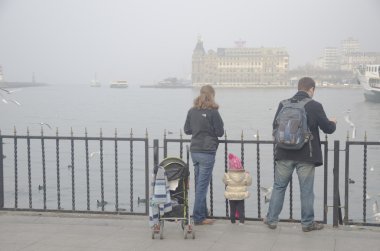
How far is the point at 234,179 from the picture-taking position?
7129 mm

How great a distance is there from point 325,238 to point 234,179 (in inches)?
51.3

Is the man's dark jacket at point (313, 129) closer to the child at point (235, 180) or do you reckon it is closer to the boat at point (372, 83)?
the child at point (235, 180)

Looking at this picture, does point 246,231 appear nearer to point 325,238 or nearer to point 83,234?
point 325,238

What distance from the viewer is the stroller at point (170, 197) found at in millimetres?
6562

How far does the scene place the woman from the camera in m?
7.05

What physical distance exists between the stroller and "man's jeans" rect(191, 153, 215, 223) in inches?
14.2

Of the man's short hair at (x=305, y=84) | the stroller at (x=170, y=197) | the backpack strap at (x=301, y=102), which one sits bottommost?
the stroller at (x=170, y=197)

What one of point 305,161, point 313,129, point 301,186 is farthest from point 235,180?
point 313,129

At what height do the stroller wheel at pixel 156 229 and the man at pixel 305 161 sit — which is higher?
the man at pixel 305 161

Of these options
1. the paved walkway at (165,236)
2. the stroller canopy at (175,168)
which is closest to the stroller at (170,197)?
the stroller canopy at (175,168)

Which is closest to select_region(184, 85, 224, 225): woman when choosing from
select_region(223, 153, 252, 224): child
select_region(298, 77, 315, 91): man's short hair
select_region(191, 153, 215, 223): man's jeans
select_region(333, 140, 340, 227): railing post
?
select_region(191, 153, 215, 223): man's jeans

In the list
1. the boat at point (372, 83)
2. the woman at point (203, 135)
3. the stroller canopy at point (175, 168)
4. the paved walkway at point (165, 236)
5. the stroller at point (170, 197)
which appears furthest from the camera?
the boat at point (372, 83)

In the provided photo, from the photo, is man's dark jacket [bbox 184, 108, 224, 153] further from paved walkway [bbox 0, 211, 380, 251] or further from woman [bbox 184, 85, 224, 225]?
paved walkway [bbox 0, 211, 380, 251]

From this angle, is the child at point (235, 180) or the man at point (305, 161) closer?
the man at point (305, 161)
